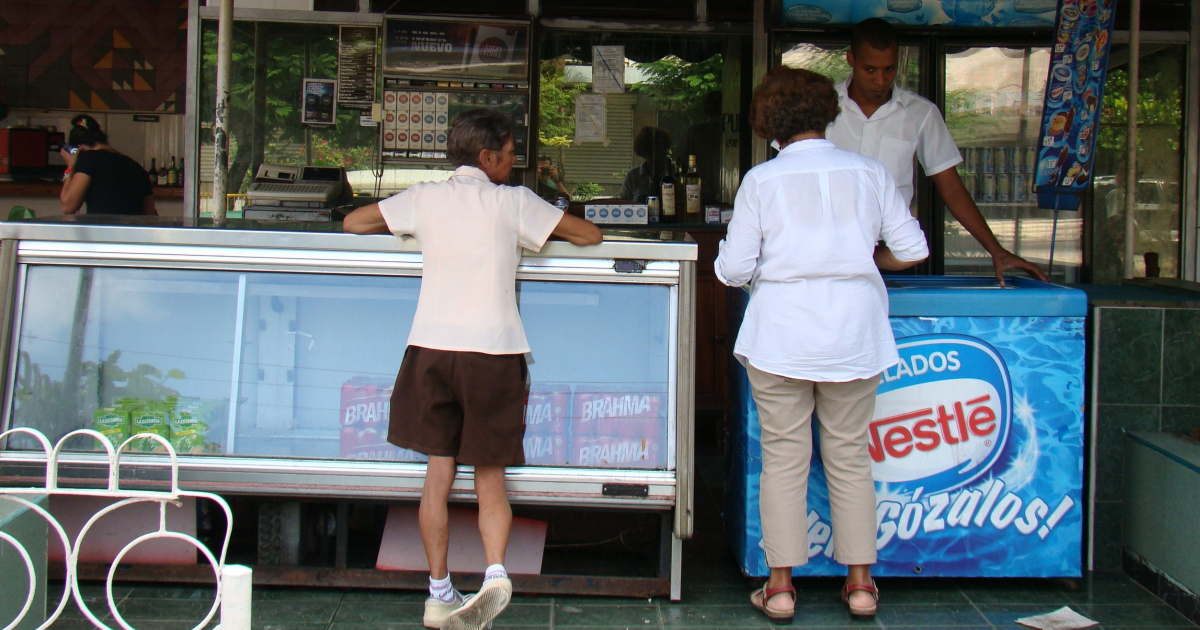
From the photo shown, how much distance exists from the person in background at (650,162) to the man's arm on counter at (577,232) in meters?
3.39

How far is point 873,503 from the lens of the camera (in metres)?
2.97

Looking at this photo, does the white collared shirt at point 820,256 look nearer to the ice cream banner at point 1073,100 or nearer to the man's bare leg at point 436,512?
the man's bare leg at point 436,512

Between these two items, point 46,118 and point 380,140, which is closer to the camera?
point 380,140

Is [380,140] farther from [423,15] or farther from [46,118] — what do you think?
[46,118]

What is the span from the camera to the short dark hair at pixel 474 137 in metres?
2.82

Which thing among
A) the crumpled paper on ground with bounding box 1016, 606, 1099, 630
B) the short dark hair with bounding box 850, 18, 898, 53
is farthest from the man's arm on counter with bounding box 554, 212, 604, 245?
the crumpled paper on ground with bounding box 1016, 606, 1099, 630

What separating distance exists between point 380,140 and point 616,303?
350 centimetres

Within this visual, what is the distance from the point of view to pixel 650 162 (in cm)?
625

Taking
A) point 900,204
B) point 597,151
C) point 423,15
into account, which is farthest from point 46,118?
point 900,204

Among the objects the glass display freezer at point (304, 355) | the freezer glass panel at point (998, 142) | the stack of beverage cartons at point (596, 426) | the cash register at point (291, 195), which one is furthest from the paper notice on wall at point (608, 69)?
the stack of beverage cartons at point (596, 426)

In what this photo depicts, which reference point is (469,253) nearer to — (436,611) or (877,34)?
(436,611)

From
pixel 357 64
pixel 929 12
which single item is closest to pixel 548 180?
pixel 357 64

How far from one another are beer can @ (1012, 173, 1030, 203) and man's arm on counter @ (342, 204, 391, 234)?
14.4ft

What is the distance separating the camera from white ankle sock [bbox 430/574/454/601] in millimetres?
2834
